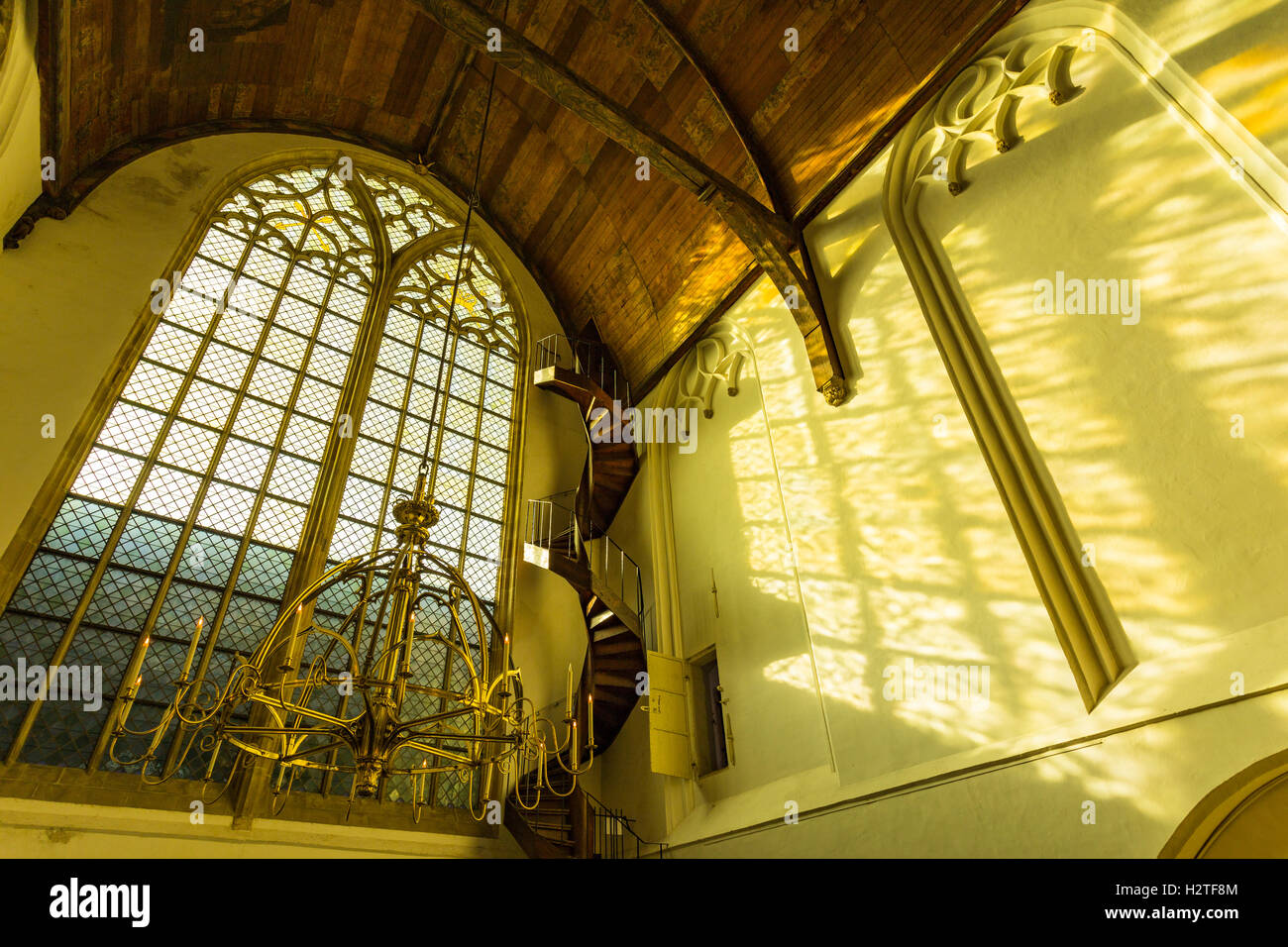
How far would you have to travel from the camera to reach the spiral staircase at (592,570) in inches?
308

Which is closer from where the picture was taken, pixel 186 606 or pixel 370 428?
pixel 186 606

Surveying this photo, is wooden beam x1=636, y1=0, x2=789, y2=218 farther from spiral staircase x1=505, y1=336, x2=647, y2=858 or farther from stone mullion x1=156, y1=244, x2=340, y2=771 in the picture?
stone mullion x1=156, y1=244, x2=340, y2=771

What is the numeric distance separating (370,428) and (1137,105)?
7761 millimetres

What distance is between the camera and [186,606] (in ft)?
22.6

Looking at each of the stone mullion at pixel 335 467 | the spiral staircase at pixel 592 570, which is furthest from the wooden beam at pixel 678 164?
the stone mullion at pixel 335 467

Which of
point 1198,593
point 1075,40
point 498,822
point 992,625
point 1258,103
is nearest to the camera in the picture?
point 1198,593

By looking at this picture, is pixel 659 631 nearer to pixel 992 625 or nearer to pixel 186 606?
pixel 992 625

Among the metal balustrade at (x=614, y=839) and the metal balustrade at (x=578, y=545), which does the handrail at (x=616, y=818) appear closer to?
the metal balustrade at (x=614, y=839)

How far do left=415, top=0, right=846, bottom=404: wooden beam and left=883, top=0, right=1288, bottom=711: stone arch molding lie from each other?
1041 millimetres

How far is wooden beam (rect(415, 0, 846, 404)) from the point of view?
6.53m

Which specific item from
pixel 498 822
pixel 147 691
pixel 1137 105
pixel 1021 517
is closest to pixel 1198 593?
pixel 1021 517

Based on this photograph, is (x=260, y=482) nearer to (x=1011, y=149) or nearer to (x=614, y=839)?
(x=614, y=839)

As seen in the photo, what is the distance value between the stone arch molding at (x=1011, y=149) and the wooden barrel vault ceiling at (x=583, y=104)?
409mm

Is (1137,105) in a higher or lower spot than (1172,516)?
higher
